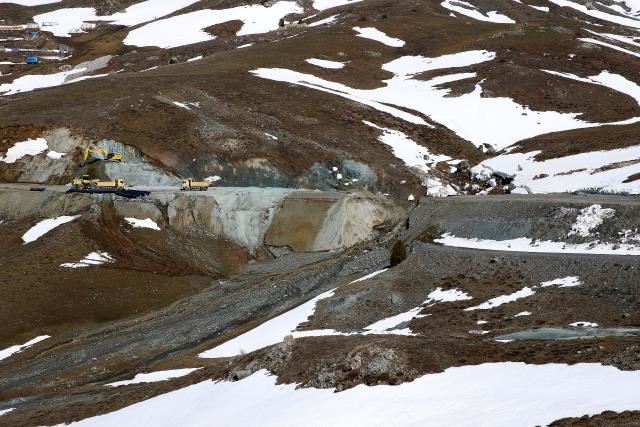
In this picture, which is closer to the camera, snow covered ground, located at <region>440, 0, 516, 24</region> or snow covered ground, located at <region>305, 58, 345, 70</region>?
snow covered ground, located at <region>305, 58, 345, 70</region>

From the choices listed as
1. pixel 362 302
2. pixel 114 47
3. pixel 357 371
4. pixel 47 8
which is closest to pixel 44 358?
pixel 362 302

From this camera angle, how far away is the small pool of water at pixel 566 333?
26.1 metres

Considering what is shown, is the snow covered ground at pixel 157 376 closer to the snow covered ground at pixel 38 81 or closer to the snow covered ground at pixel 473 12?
the snow covered ground at pixel 38 81

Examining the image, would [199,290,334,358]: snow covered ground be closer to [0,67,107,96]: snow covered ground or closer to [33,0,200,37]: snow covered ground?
[0,67,107,96]: snow covered ground

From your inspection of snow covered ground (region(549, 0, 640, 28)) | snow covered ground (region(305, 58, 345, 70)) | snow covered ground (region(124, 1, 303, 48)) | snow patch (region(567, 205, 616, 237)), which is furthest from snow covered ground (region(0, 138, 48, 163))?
snow covered ground (region(549, 0, 640, 28))

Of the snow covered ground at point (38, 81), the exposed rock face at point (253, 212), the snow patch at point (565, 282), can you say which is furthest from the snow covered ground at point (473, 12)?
the snow patch at point (565, 282)

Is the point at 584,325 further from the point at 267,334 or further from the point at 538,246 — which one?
the point at 267,334

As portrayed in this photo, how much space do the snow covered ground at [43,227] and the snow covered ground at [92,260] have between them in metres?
4.44

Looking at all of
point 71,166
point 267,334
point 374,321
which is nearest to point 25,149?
point 71,166

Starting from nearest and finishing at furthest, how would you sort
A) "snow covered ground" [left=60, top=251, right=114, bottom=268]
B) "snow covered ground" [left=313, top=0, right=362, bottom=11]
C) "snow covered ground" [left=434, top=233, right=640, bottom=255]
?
"snow covered ground" [left=434, top=233, right=640, bottom=255], "snow covered ground" [left=60, top=251, right=114, bottom=268], "snow covered ground" [left=313, top=0, right=362, bottom=11]

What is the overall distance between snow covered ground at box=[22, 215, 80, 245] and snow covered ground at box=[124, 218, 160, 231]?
12.2 feet

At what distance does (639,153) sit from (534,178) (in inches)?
311

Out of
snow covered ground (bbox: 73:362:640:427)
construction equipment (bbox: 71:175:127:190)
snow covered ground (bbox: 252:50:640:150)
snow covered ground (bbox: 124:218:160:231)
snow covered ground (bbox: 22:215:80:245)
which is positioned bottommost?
snow covered ground (bbox: 252:50:640:150)

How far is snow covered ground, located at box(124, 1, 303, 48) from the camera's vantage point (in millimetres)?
120312
